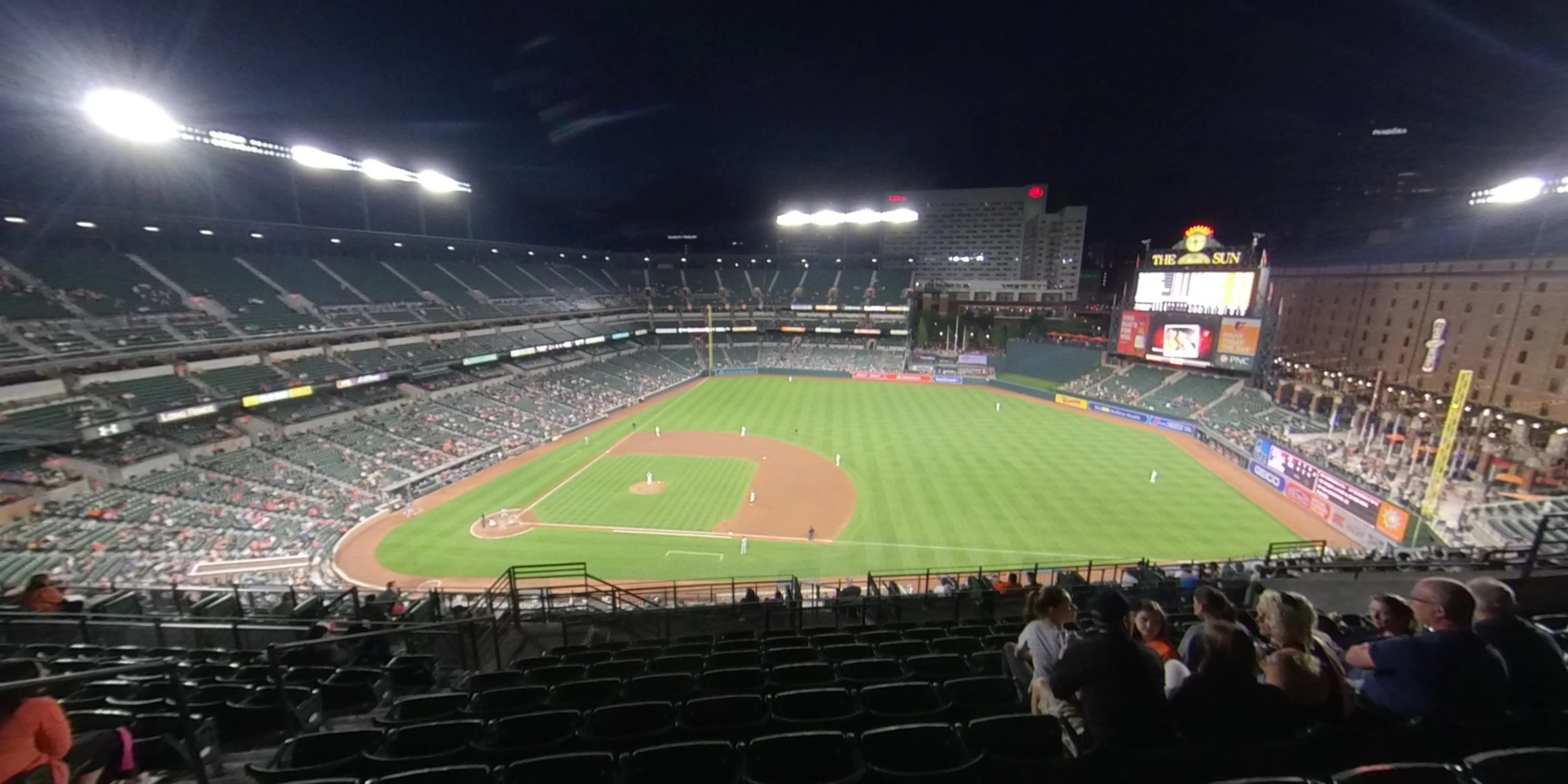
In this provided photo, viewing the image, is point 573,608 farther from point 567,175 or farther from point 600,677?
point 567,175

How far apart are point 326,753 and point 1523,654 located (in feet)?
25.7

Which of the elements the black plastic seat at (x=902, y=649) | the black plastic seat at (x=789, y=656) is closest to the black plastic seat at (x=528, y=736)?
the black plastic seat at (x=789, y=656)

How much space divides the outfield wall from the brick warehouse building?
13.1 meters

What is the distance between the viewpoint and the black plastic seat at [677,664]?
624 cm

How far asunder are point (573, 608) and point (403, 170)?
1738 inches

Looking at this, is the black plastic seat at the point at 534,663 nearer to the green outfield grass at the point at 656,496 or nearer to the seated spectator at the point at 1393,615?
the seated spectator at the point at 1393,615

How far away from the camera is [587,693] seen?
518 cm

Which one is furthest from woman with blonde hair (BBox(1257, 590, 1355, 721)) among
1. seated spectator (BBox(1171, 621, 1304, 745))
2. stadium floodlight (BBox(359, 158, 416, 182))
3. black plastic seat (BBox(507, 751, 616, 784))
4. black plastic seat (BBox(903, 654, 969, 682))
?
stadium floodlight (BBox(359, 158, 416, 182))

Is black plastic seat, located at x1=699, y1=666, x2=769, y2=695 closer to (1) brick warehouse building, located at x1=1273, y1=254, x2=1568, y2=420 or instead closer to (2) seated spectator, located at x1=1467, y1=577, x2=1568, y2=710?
(2) seated spectator, located at x1=1467, y1=577, x2=1568, y2=710

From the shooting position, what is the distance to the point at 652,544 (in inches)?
834

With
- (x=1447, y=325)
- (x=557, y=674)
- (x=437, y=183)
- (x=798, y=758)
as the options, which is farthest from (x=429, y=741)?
(x=1447, y=325)

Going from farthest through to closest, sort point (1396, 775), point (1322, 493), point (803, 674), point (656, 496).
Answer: point (656, 496) < point (1322, 493) < point (803, 674) < point (1396, 775)

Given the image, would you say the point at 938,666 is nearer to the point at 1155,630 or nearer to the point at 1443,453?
the point at 1155,630

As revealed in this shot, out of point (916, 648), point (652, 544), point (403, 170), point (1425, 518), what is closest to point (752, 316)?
point (403, 170)
